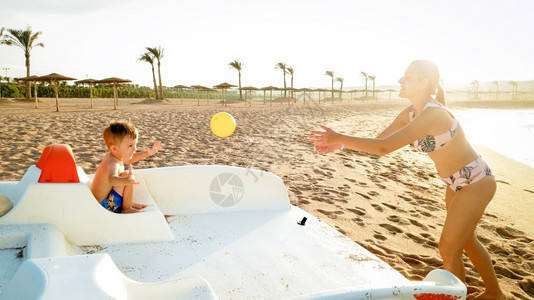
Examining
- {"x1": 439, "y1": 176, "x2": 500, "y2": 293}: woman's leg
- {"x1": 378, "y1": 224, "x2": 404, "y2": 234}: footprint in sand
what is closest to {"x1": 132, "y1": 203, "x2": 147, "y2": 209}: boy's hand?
{"x1": 439, "y1": 176, "x2": 500, "y2": 293}: woman's leg

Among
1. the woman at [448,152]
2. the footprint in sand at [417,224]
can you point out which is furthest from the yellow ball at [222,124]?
the footprint in sand at [417,224]

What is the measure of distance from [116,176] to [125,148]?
26 centimetres

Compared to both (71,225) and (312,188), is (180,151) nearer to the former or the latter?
(312,188)

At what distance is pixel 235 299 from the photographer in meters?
1.54

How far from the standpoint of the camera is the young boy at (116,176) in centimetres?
214

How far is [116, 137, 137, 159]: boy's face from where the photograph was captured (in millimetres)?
2311

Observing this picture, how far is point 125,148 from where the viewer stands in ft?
7.66

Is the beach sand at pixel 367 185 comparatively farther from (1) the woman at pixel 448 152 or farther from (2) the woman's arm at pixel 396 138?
A: (2) the woman's arm at pixel 396 138

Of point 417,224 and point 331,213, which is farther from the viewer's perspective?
point 331,213

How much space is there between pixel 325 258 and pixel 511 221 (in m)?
3.31

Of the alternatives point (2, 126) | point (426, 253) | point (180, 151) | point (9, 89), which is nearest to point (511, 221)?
point (426, 253)

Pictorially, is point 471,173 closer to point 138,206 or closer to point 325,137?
point 325,137

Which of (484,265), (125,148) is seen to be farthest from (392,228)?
(125,148)

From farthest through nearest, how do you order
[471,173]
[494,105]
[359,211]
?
[494,105]
[359,211]
[471,173]
